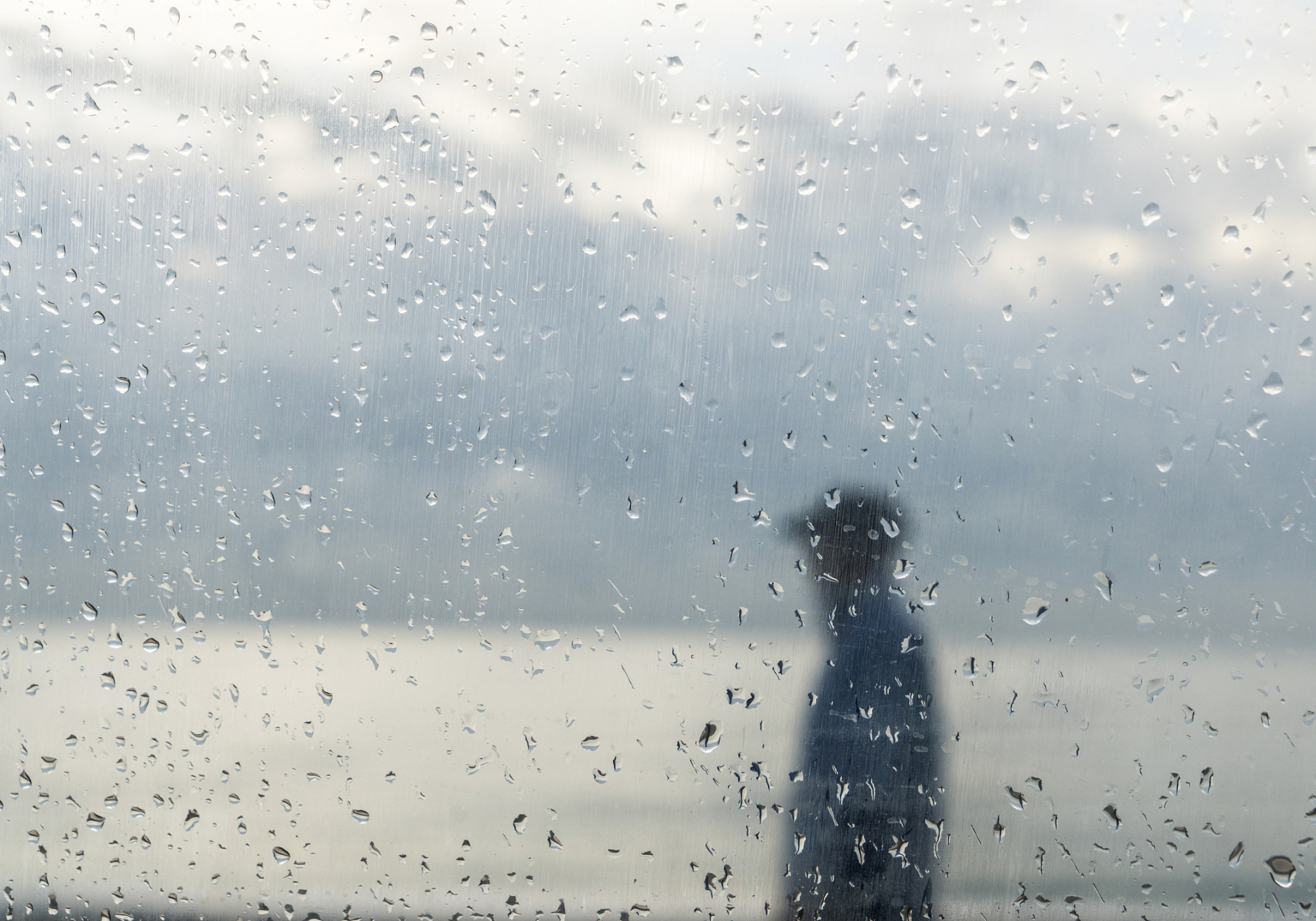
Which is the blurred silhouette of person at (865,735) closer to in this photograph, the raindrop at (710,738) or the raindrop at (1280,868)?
the raindrop at (710,738)

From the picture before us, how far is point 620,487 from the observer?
0.76 meters

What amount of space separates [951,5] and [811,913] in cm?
95

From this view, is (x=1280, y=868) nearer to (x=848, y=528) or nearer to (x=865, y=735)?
(x=865, y=735)

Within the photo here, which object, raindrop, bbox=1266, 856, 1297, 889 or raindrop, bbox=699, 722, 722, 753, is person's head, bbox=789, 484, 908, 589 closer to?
raindrop, bbox=699, 722, 722, 753

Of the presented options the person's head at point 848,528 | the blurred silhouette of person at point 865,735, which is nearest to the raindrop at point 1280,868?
the blurred silhouette of person at point 865,735

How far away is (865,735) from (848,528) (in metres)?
0.22

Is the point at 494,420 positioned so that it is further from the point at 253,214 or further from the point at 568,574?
the point at 253,214

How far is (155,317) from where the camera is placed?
2.50 ft

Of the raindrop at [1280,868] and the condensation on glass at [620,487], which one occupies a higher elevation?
the condensation on glass at [620,487]

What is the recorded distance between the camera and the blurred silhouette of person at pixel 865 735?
759 mm

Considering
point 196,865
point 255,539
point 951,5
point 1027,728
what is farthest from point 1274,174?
point 196,865

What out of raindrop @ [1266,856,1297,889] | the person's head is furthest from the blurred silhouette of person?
raindrop @ [1266,856,1297,889]

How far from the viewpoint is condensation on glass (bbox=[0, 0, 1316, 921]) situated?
0.75m

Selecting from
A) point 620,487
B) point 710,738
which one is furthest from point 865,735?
point 620,487
